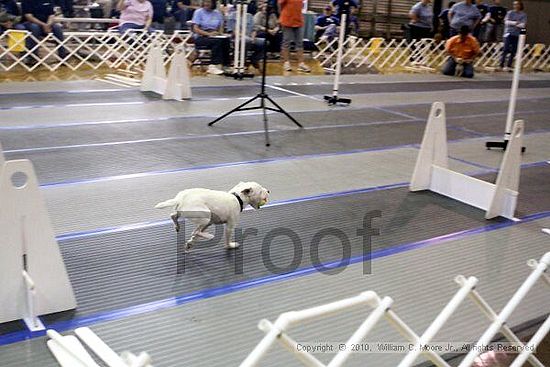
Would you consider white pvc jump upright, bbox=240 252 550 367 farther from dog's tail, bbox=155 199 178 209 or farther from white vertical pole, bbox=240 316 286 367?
dog's tail, bbox=155 199 178 209

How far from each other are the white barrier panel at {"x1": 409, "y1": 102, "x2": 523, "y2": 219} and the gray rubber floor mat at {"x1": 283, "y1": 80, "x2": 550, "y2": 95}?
4183 mm

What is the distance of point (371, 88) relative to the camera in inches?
372

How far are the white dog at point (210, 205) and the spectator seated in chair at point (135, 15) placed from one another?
783 centimetres

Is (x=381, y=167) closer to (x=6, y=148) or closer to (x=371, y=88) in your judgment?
(x=6, y=148)

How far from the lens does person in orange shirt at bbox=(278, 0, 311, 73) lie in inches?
387

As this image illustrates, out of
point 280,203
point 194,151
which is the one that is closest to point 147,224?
point 280,203

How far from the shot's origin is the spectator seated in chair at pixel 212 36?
9.71m

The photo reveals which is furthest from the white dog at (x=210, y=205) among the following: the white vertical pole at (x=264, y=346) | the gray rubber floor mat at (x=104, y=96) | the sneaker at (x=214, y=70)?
the sneaker at (x=214, y=70)

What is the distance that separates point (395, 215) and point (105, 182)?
1.98 meters

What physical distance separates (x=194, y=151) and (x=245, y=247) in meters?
2.03

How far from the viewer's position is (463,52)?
1148 cm

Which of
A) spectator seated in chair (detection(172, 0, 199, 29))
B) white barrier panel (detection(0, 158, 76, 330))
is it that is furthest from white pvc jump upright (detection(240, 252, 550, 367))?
spectator seated in chair (detection(172, 0, 199, 29))

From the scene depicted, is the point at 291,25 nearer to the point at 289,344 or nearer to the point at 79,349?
the point at 79,349

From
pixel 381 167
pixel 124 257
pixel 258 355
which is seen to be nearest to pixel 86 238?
pixel 124 257
